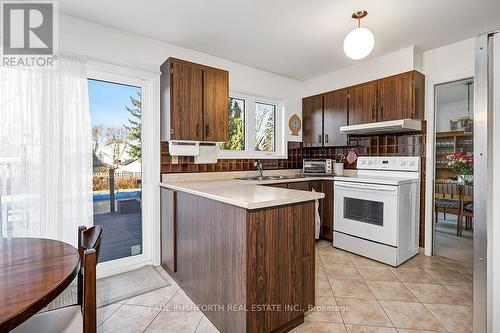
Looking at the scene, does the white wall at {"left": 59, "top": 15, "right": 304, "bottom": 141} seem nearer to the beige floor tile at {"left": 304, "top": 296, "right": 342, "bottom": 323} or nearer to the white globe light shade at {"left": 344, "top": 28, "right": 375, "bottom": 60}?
the white globe light shade at {"left": 344, "top": 28, "right": 375, "bottom": 60}

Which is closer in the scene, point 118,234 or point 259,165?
point 118,234

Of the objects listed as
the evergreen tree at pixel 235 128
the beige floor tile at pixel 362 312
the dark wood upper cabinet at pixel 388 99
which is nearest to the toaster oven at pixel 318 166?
the dark wood upper cabinet at pixel 388 99

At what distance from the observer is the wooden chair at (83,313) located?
100cm

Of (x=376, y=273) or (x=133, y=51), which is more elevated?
(x=133, y=51)

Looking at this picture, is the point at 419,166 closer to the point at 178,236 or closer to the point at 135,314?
the point at 178,236

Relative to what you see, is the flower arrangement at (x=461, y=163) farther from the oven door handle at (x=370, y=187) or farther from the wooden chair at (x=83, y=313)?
the wooden chair at (x=83, y=313)

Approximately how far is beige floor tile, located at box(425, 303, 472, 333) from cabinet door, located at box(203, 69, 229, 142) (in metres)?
2.48

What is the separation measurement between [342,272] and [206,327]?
61.7 inches

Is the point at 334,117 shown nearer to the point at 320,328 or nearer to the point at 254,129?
the point at 254,129

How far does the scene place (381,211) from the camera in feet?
9.49

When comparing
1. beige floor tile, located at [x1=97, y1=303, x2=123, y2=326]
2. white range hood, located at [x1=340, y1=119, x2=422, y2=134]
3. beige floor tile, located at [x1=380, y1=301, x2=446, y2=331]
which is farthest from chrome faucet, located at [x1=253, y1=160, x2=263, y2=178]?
beige floor tile, located at [x1=97, y1=303, x2=123, y2=326]

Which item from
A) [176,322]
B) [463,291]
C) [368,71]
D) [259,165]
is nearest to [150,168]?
[259,165]

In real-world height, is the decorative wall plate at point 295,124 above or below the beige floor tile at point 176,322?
above

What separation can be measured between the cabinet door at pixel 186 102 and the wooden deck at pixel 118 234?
1.07 metres
